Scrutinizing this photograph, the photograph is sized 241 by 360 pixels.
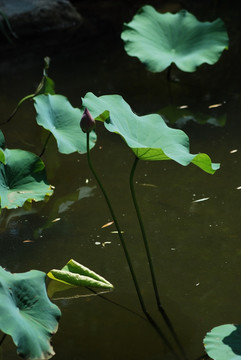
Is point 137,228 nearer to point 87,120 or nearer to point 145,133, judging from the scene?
point 145,133

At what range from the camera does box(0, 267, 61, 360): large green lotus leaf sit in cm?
205

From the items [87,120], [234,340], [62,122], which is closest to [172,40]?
[62,122]

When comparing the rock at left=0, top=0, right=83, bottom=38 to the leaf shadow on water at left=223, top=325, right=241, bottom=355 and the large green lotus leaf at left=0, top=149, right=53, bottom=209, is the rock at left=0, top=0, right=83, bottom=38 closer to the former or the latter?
the large green lotus leaf at left=0, top=149, right=53, bottom=209

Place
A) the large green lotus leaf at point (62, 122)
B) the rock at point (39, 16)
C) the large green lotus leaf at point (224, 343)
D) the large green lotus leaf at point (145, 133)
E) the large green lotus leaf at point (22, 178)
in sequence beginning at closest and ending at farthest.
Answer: the large green lotus leaf at point (224, 343), the large green lotus leaf at point (145, 133), the large green lotus leaf at point (22, 178), the large green lotus leaf at point (62, 122), the rock at point (39, 16)

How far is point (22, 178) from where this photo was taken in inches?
122

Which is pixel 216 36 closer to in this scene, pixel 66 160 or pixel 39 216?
pixel 66 160

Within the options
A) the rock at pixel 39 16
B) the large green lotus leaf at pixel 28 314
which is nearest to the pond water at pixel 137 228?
the large green lotus leaf at pixel 28 314

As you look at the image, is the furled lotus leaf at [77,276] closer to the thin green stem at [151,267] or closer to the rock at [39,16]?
the thin green stem at [151,267]

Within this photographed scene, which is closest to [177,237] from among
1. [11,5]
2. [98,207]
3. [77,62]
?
[98,207]

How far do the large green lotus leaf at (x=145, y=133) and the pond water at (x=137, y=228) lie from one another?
0.53 meters

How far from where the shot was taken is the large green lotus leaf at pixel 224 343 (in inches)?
84.9

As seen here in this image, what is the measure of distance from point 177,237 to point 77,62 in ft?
7.17

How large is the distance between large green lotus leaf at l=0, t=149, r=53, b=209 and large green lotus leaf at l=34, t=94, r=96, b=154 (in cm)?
15

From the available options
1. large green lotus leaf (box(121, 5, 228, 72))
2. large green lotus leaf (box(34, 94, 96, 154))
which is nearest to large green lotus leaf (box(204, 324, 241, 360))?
large green lotus leaf (box(34, 94, 96, 154))
